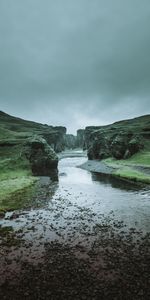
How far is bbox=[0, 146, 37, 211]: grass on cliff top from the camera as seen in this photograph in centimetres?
3675

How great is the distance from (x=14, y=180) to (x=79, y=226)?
33.5 meters

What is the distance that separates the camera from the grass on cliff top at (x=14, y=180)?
36.8 m

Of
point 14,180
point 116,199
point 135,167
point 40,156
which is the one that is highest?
point 40,156

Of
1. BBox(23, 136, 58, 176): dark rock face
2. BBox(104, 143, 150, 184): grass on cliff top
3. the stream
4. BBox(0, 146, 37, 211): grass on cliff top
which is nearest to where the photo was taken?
the stream

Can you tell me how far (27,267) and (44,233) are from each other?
6.81 metres

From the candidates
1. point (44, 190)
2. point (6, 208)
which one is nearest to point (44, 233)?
point (6, 208)

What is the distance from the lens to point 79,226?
26.0 m

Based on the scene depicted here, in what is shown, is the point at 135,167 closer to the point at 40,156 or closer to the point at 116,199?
the point at 40,156

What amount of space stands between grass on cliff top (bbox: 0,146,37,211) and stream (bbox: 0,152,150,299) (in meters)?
3.41

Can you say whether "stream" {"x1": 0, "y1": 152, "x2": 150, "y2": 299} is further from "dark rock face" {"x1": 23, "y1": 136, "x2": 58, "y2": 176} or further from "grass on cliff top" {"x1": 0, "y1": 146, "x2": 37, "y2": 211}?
"dark rock face" {"x1": 23, "y1": 136, "x2": 58, "y2": 176}

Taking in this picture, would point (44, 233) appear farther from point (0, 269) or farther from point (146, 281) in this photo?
point (146, 281)

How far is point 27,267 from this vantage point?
17453 mm

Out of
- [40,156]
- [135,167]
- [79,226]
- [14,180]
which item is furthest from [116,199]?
[40,156]

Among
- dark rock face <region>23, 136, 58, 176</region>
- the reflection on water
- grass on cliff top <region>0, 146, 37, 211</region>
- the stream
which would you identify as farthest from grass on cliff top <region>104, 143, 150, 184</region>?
grass on cliff top <region>0, 146, 37, 211</region>
